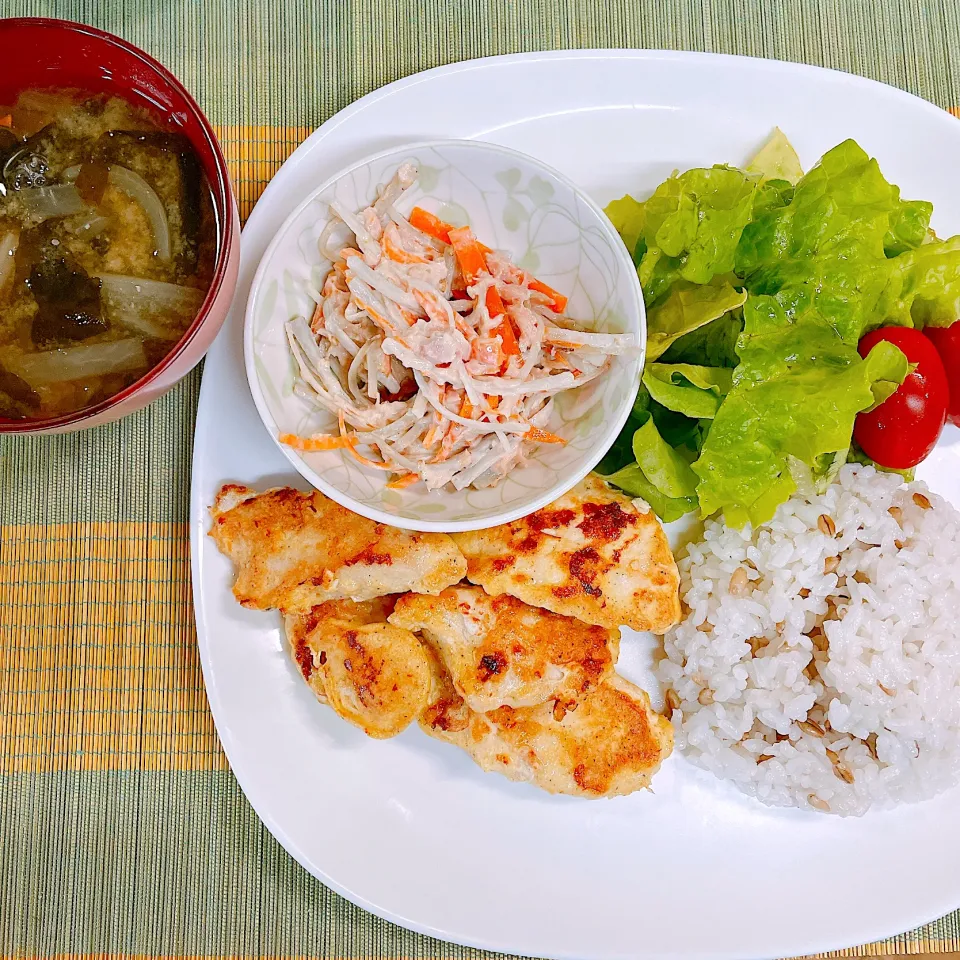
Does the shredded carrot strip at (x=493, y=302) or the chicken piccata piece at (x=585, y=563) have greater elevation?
the shredded carrot strip at (x=493, y=302)

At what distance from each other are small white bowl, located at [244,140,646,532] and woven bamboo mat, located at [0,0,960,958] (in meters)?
0.46

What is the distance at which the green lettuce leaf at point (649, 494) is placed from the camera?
2178mm

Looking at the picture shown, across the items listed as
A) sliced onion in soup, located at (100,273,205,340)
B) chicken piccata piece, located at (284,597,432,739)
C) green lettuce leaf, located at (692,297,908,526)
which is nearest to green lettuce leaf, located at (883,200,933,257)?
green lettuce leaf, located at (692,297,908,526)

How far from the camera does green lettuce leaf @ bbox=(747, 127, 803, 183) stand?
2.26 m

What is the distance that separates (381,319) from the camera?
194 centimetres

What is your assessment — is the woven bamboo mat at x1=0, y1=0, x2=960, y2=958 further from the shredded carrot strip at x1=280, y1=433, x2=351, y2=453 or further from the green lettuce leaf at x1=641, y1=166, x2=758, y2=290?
the green lettuce leaf at x1=641, y1=166, x2=758, y2=290

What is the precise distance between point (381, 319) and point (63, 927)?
1885 mm

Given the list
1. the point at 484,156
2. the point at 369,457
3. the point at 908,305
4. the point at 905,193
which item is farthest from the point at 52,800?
the point at 905,193

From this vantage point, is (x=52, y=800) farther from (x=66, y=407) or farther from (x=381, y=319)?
(x=381, y=319)

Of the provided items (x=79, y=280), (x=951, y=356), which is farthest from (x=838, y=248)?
(x=79, y=280)

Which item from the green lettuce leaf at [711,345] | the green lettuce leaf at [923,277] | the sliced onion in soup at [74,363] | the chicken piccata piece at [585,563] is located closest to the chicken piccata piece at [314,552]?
the chicken piccata piece at [585,563]

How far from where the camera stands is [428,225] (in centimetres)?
207

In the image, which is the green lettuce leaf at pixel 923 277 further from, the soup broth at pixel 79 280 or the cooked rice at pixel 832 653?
the soup broth at pixel 79 280

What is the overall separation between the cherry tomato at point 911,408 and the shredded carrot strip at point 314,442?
4.37 feet
